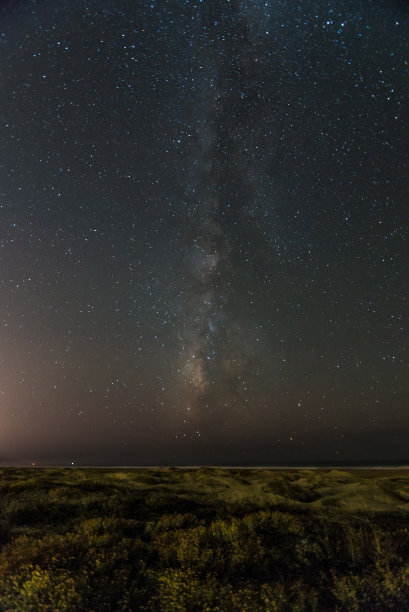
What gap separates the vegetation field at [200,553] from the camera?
23.9 ft

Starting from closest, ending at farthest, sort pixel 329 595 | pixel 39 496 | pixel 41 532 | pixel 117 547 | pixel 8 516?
1. pixel 329 595
2. pixel 117 547
3. pixel 41 532
4. pixel 8 516
5. pixel 39 496

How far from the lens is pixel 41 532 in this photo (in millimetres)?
11305

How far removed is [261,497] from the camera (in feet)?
53.2

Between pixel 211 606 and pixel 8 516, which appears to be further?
pixel 8 516

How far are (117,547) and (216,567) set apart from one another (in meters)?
2.46

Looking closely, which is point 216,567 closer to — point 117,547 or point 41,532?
point 117,547

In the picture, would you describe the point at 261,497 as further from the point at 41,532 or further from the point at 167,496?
the point at 41,532

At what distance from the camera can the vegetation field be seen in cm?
728

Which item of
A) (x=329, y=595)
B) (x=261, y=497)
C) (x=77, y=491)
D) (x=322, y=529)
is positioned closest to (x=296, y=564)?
(x=329, y=595)

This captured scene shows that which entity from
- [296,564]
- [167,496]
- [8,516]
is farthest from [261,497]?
[8,516]

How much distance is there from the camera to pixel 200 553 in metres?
9.27

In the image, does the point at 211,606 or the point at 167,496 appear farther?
the point at 167,496

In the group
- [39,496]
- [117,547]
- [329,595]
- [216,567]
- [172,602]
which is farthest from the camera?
[39,496]

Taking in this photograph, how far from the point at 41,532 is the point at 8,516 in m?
2.46
